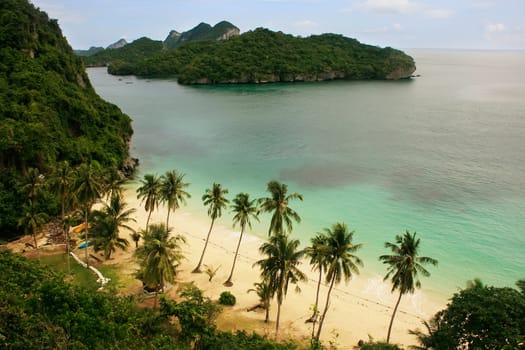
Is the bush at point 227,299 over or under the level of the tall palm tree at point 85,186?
under

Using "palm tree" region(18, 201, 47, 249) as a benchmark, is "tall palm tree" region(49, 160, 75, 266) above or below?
above

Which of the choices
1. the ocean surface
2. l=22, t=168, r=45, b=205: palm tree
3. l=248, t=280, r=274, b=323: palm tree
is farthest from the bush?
l=22, t=168, r=45, b=205: palm tree

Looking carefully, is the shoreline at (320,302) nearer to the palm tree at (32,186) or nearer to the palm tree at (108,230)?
the palm tree at (108,230)

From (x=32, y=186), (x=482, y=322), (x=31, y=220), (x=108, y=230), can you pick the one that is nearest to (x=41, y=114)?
(x=32, y=186)

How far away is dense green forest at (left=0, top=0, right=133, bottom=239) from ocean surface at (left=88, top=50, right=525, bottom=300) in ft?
36.8

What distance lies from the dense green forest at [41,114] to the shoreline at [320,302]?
1412 centimetres

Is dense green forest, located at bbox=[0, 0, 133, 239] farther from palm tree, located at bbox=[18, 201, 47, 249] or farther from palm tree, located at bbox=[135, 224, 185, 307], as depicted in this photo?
palm tree, located at bbox=[135, 224, 185, 307]

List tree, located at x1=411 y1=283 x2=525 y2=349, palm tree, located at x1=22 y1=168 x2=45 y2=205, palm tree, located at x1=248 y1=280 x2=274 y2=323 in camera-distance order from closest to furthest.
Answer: tree, located at x1=411 y1=283 x2=525 y2=349
palm tree, located at x1=248 y1=280 x2=274 y2=323
palm tree, located at x1=22 y1=168 x2=45 y2=205

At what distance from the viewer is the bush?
32.4 meters

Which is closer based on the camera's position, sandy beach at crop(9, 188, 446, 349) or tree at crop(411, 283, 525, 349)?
tree at crop(411, 283, 525, 349)

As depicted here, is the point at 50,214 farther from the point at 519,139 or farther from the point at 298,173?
the point at 519,139

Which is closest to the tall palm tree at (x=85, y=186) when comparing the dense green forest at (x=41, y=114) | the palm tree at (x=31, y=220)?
the palm tree at (x=31, y=220)

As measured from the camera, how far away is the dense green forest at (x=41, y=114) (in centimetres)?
4416

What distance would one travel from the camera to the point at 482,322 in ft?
71.8
